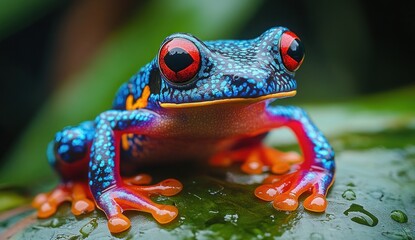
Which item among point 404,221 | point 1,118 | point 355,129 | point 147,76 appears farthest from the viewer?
point 1,118

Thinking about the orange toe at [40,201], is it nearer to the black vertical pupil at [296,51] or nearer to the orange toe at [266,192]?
the orange toe at [266,192]

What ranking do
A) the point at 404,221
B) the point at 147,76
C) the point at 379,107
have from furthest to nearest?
the point at 379,107 → the point at 147,76 → the point at 404,221

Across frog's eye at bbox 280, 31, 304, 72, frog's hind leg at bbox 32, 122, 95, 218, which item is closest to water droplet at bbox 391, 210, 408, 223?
frog's eye at bbox 280, 31, 304, 72

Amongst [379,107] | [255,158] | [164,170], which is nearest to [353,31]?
[379,107]

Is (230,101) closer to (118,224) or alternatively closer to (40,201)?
(118,224)

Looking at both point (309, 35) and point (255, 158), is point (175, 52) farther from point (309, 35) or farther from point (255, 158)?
point (309, 35)

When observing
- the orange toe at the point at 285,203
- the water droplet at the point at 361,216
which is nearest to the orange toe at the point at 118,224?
the orange toe at the point at 285,203

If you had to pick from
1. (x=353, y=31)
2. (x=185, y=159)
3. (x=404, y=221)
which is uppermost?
(x=353, y=31)

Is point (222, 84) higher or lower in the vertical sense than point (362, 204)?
higher

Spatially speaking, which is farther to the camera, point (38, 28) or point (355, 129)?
point (38, 28)
